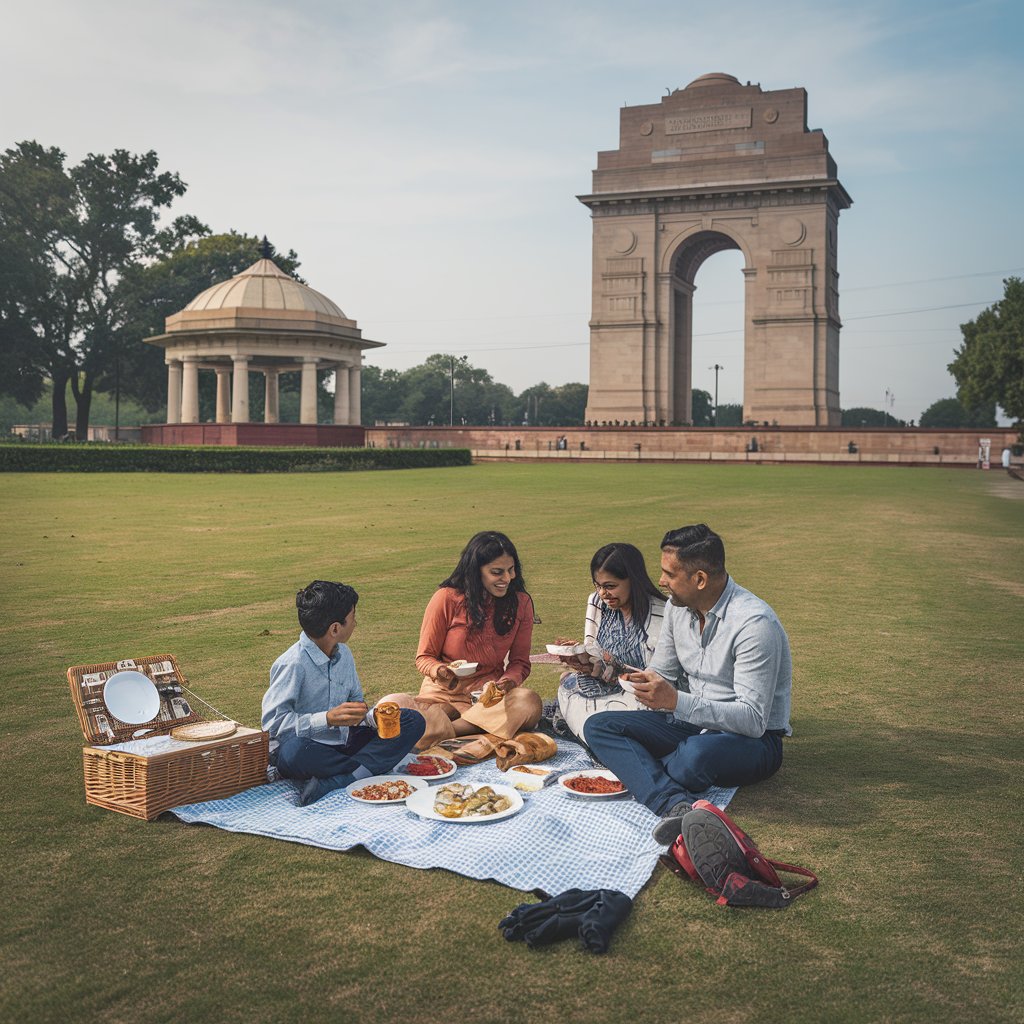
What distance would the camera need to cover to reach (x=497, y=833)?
4.76m

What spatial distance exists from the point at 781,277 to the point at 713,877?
57879mm

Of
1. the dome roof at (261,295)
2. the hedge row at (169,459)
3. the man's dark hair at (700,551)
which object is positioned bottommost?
the man's dark hair at (700,551)

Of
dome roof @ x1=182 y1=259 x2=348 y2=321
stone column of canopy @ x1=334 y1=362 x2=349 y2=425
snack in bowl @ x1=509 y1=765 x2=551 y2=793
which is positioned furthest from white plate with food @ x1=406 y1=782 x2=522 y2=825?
stone column of canopy @ x1=334 y1=362 x2=349 y2=425

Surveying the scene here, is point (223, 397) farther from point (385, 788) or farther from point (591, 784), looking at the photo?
point (591, 784)

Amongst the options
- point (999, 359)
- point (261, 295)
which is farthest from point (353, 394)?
point (999, 359)

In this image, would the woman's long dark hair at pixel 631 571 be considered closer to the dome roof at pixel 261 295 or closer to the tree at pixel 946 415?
the dome roof at pixel 261 295

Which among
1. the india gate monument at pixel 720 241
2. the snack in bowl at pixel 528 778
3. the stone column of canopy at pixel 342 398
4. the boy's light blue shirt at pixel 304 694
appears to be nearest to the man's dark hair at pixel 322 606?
the boy's light blue shirt at pixel 304 694

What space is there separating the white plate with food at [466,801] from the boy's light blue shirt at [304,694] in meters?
0.59

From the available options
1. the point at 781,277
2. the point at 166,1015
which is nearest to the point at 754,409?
the point at 781,277

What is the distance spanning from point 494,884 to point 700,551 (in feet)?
6.13

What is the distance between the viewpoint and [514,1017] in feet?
10.7

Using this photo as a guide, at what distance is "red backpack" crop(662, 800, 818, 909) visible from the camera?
158 inches

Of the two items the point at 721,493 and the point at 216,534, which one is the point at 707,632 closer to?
the point at 216,534

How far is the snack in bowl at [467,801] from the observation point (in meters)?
4.91
